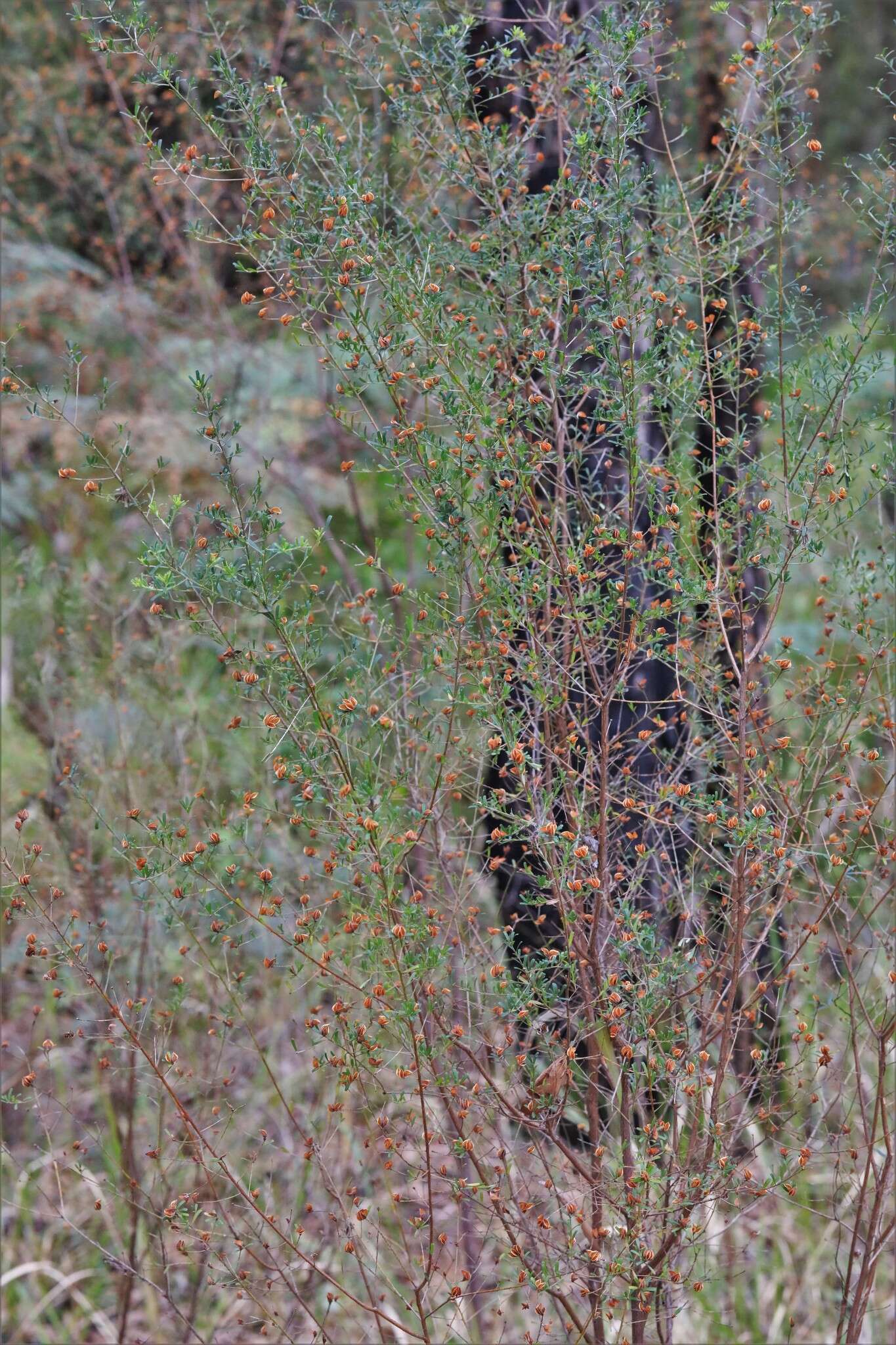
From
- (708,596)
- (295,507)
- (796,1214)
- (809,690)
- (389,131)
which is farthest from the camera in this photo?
(295,507)

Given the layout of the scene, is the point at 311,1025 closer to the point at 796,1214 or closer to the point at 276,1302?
the point at 276,1302

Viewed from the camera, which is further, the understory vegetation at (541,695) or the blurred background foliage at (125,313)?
the blurred background foliage at (125,313)

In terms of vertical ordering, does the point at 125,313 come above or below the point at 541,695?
below

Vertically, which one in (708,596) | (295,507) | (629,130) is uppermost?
(629,130)

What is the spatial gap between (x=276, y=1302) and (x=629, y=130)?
8.91 feet

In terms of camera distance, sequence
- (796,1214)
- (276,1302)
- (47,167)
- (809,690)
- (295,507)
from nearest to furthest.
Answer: (809,690)
(276,1302)
(796,1214)
(47,167)
(295,507)

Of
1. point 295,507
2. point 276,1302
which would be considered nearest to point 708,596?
point 276,1302

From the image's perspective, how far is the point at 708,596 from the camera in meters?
1.80

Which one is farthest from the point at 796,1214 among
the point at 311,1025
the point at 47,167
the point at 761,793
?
the point at 47,167

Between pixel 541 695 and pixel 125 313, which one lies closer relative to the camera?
pixel 541 695

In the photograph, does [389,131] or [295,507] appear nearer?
[389,131]

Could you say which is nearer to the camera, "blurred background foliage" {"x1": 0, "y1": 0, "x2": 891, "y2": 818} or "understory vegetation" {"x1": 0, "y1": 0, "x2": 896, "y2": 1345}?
"understory vegetation" {"x1": 0, "y1": 0, "x2": 896, "y2": 1345}

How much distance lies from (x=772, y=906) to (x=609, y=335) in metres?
0.98

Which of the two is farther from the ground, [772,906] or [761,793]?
[761,793]
